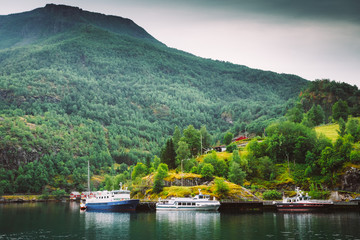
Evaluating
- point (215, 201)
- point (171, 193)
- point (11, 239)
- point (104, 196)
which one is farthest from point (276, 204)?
point (11, 239)

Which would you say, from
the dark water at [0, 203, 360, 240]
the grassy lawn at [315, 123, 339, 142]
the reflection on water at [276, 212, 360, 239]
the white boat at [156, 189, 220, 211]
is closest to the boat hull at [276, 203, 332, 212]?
the dark water at [0, 203, 360, 240]

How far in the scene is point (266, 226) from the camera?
8369cm

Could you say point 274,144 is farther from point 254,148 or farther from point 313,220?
point 313,220

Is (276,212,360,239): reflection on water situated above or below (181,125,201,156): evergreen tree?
below

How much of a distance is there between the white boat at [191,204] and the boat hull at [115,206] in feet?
34.4

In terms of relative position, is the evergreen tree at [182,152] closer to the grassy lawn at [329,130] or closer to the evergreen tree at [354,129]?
the grassy lawn at [329,130]

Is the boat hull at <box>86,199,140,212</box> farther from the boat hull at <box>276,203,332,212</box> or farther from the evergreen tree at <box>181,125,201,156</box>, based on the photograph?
the evergreen tree at <box>181,125,201,156</box>

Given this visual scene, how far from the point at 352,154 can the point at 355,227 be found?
56.3 metres

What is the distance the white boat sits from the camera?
12188 cm

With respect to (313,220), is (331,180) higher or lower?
higher

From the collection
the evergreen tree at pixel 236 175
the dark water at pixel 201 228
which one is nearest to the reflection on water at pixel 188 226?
the dark water at pixel 201 228

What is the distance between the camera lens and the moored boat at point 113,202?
13362 cm

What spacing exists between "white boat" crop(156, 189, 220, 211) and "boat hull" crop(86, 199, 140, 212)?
10.5 m

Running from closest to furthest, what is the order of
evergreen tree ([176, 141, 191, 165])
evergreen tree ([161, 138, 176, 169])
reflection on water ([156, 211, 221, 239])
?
reflection on water ([156, 211, 221, 239]) → evergreen tree ([176, 141, 191, 165]) → evergreen tree ([161, 138, 176, 169])
